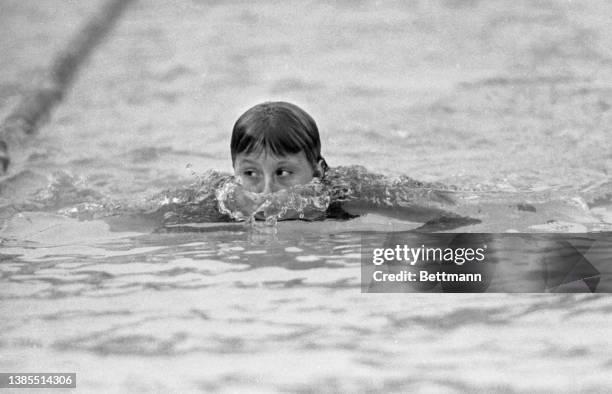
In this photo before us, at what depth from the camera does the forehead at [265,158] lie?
110 inches

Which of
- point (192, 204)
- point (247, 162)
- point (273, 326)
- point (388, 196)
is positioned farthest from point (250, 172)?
point (273, 326)

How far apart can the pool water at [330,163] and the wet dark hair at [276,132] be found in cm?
31

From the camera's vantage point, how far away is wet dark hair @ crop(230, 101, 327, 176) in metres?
2.82

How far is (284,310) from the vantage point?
1.80m

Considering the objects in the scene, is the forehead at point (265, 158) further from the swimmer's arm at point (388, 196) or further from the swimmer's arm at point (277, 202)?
the swimmer's arm at point (388, 196)

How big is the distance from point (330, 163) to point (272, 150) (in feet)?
4.71

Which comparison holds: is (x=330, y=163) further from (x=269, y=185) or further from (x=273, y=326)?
(x=273, y=326)

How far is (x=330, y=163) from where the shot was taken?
4219mm

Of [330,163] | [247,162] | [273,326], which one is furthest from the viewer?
Result: [330,163]

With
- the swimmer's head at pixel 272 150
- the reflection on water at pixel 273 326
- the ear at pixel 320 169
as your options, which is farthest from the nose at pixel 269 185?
the reflection on water at pixel 273 326

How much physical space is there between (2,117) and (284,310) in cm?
349

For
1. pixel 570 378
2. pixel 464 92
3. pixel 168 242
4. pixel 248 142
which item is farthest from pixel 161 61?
pixel 570 378

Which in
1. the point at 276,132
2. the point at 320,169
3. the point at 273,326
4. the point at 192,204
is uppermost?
the point at 276,132

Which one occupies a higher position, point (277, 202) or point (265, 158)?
point (265, 158)
